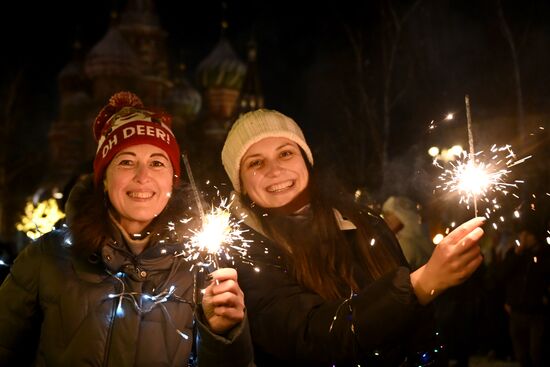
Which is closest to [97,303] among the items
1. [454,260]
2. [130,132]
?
[130,132]

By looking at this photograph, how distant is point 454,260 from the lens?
89.9 inches

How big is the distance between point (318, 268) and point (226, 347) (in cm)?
63

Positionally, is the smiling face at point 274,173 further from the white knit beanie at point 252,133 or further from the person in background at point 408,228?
the person in background at point 408,228

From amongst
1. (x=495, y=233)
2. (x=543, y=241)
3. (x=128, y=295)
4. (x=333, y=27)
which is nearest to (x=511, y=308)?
(x=543, y=241)

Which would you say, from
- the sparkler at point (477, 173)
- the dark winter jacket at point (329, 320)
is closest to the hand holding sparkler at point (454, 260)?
the dark winter jacket at point (329, 320)

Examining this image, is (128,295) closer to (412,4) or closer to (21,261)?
(21,261)

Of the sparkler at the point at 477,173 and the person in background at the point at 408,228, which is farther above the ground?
the person in background at the point at 408,228

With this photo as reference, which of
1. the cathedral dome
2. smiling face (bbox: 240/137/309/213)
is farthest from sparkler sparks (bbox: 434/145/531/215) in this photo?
the cathedral dome

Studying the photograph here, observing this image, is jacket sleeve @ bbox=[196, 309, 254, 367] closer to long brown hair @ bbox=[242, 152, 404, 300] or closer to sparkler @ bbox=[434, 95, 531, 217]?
long brown hair @ bbox=[242, 152, 404, 300]

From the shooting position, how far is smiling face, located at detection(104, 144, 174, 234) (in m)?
3.12

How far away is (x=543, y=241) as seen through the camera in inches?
272

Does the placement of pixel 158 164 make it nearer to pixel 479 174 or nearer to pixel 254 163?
pixel 254 163

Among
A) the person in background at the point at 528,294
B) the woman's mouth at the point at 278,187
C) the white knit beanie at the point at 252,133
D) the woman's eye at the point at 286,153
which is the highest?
the person in background at the point at 528,294

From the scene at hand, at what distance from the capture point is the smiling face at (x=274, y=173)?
10.7ft
